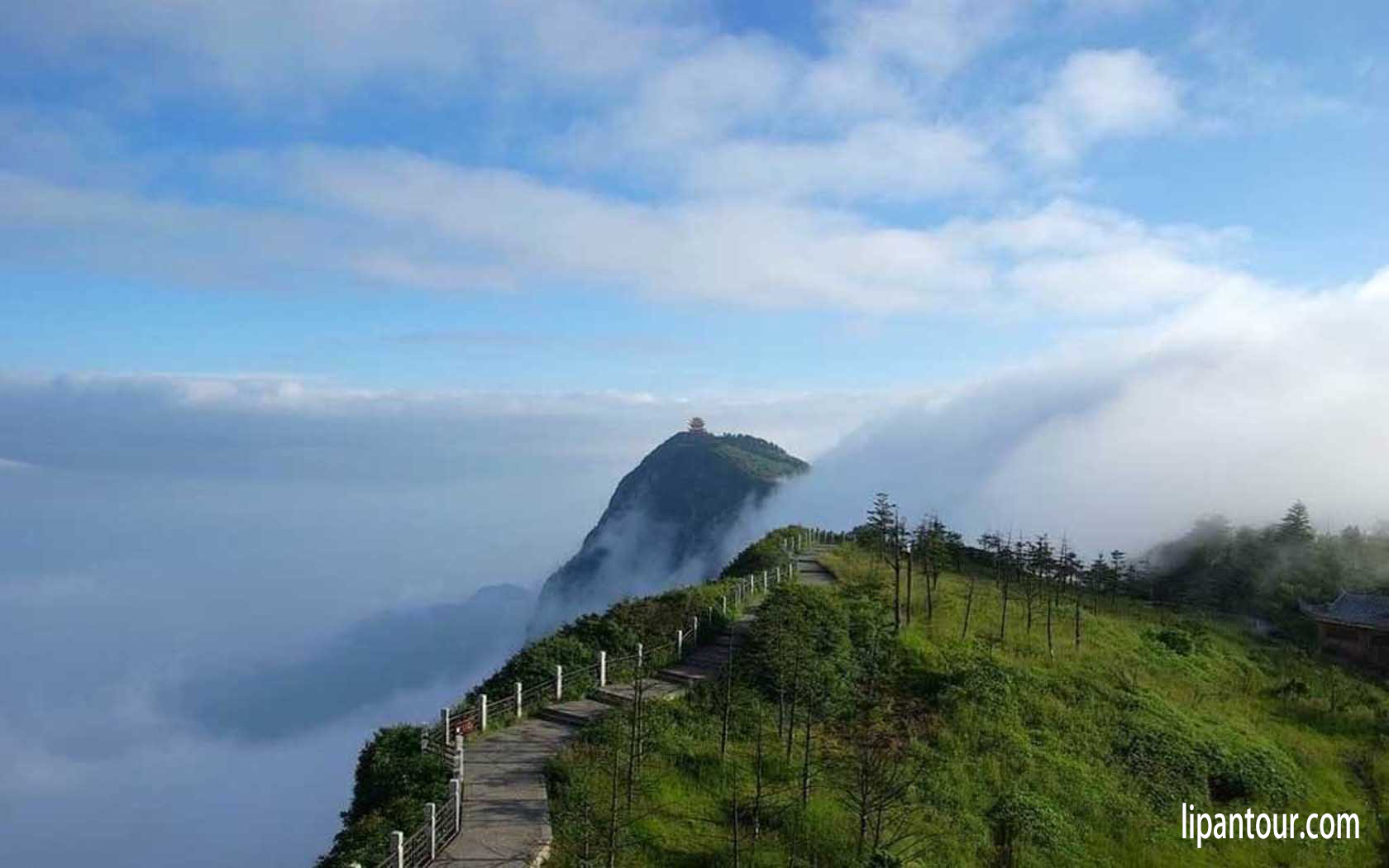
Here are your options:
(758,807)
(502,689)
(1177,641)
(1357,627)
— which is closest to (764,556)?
(1177,641)

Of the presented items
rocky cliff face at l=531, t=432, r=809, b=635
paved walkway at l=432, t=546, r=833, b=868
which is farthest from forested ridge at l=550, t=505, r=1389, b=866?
rocky cliff face at l=531, t=432, r=809, b=635

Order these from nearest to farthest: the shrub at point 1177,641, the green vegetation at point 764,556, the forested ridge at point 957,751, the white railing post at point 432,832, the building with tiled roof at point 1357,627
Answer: the white railing post at point 432,832, the forested ridge at point 957,751, the shrub at point 1177,641, the building with tiled roof at point 1357,627, the green vegetation at point 764,556

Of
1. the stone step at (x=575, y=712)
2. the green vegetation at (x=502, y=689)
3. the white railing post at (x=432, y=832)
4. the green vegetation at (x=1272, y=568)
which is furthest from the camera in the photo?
the green vegetation at (x=1272, y=568)

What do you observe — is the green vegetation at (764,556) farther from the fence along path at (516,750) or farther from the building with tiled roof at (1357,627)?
the building with tiled roof at (1357,627)

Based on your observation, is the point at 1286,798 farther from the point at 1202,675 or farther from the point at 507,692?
the point at 507,692

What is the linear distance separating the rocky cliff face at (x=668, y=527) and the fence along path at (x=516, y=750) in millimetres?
117995

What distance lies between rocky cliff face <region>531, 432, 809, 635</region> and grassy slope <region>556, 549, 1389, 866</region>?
4499 inches

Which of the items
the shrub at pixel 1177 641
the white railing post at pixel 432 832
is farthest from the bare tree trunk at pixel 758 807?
the shrub at pixel 1177 641

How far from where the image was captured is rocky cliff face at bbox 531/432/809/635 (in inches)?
6206

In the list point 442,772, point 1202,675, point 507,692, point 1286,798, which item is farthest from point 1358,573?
point 442,772

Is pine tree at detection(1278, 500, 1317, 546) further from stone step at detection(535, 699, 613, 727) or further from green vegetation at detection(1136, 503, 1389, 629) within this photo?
stone step at detection(535, 699, 613, 727)

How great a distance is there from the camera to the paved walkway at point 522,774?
16.0 m

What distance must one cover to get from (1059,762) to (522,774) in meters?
14.6

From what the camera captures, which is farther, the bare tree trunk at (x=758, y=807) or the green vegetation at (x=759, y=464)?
the green vegetation at (x=759, y=464)
